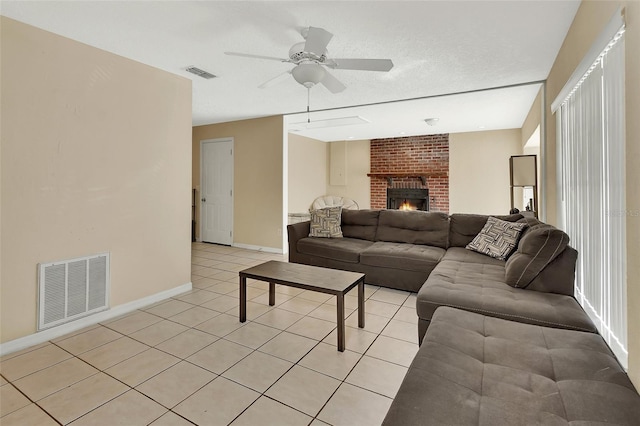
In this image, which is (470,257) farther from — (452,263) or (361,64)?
(361,64)

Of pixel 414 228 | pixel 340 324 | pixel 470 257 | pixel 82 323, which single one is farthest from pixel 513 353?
pixel 82 323

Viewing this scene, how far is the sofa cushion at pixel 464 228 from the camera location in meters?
3.83

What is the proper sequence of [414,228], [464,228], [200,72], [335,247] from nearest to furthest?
[200,72] < [464,228] < [335,247] < [414,228]

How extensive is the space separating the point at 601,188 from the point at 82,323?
388 cm

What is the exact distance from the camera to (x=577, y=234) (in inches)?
98.5

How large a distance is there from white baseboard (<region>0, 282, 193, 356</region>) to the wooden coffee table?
3.68 feet

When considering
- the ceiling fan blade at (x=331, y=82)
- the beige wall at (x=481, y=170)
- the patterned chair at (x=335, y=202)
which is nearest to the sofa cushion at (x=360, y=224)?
the ceiling fan blade at (x=331, y=82)

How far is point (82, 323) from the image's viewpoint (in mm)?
2674

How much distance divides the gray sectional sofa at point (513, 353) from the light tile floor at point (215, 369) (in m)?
0.49

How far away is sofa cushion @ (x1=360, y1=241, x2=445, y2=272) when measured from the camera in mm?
3475

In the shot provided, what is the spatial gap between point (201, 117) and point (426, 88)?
377 centimetres

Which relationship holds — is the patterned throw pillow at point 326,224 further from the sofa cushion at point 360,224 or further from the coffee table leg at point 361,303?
the coffee table leg at point 361,303

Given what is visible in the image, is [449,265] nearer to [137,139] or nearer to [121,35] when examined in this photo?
[137,139]

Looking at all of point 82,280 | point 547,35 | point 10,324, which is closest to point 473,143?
point 547,35
